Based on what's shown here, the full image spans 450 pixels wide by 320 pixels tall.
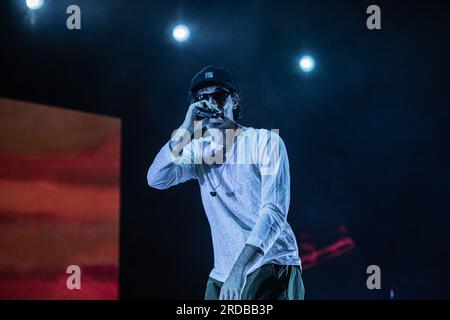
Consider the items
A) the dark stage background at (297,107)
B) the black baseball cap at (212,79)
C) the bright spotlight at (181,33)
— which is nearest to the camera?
the black baseball cap at (212,79)

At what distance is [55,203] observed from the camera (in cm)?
347

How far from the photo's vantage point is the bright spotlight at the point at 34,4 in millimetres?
3635

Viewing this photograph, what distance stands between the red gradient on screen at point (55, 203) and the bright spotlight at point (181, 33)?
620 millimetres

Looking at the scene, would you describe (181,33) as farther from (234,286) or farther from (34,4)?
(234,286)

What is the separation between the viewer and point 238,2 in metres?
3.78

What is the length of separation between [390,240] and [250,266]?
1.41 meters

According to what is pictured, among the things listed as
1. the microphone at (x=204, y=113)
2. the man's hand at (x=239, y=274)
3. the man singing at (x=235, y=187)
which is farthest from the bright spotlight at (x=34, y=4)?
the man's hand at (x=239, y=274)

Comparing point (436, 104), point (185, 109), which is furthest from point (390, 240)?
point (185, 109)

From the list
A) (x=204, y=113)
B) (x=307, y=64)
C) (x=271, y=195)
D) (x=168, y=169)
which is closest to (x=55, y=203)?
(x=168, y=169)

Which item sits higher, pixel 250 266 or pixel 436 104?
pixel 436 104

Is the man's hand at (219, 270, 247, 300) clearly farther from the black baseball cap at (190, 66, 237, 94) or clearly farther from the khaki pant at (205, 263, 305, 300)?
the black baseball cap at (190, 66, 237, 94)

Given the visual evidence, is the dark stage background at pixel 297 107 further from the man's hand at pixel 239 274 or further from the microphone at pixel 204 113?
the man's hand at pixel 239 274

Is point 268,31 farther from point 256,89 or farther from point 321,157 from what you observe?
point 321,157

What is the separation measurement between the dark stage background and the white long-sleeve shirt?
525 millimetres
